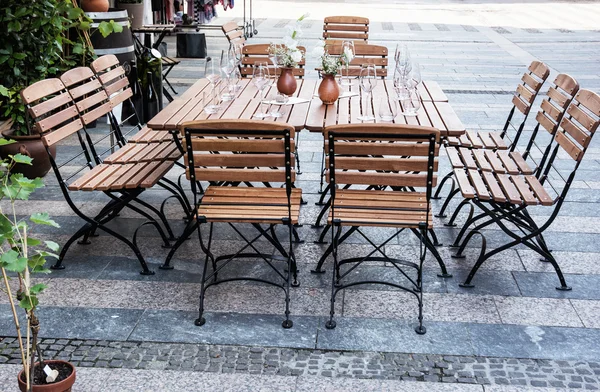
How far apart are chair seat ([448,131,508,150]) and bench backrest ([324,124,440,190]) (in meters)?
1.44

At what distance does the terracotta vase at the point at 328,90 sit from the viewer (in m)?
5.35

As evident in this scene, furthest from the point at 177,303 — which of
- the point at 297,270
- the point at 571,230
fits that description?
the point at 571,230

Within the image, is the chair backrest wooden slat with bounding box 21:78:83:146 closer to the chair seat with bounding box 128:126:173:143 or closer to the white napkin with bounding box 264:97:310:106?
the chair seat with bounding box 128:126:173:143

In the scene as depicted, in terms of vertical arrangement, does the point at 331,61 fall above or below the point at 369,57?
above

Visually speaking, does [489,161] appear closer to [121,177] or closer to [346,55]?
[346,55]

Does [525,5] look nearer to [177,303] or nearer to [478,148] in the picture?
[478,148]

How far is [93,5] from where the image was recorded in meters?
8.04

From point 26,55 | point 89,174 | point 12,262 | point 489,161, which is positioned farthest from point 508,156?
point 26,55

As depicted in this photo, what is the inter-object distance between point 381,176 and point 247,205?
0.80 m

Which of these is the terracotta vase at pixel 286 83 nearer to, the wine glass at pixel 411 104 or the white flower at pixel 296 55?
the white flower at pixel 296 55

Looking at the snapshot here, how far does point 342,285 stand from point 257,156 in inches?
34.7

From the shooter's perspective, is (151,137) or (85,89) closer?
(85,89)

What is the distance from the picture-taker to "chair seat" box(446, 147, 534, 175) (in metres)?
5.11

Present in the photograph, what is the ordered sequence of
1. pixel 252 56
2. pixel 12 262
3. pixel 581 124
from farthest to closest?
pixel 252 56, pixel 581 124, pixel 12 262
